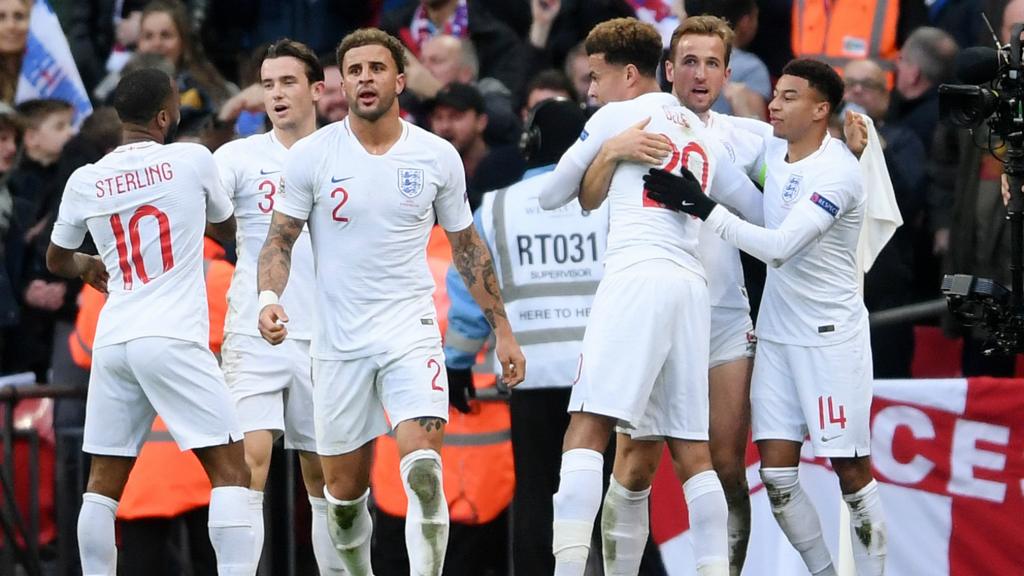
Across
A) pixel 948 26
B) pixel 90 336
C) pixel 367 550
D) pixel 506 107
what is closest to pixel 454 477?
pixel 367 550

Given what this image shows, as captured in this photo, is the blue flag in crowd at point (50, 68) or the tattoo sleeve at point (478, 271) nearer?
the tattoo sleeve at point (478, 271)

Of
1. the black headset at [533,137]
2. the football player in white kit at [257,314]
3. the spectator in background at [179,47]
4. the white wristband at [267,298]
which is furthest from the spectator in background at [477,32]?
the white wristband at [267,298]

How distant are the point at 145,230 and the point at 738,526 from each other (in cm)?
310

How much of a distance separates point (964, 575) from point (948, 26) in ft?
13.5

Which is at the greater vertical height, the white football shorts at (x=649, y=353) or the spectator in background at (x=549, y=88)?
the spectator in background at (x=549, y=88)

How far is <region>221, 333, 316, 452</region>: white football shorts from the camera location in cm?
987

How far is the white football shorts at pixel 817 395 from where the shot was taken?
9180 millimetres

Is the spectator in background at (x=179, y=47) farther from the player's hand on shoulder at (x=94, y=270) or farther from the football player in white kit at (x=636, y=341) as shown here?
the football player in white kit at (x=636, y=341)

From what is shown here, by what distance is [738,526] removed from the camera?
961 centimetres

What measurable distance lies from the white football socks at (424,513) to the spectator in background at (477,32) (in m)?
5.61

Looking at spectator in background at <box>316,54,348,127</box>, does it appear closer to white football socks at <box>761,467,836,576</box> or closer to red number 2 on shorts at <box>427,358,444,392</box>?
red number 2 on shorts at <box>427,358,444,392</box>

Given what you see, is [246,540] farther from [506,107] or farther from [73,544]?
[506,107]

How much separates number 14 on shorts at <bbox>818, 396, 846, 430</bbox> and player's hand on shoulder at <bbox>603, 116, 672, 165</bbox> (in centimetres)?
133

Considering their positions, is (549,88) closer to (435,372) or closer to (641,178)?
(641,178)
